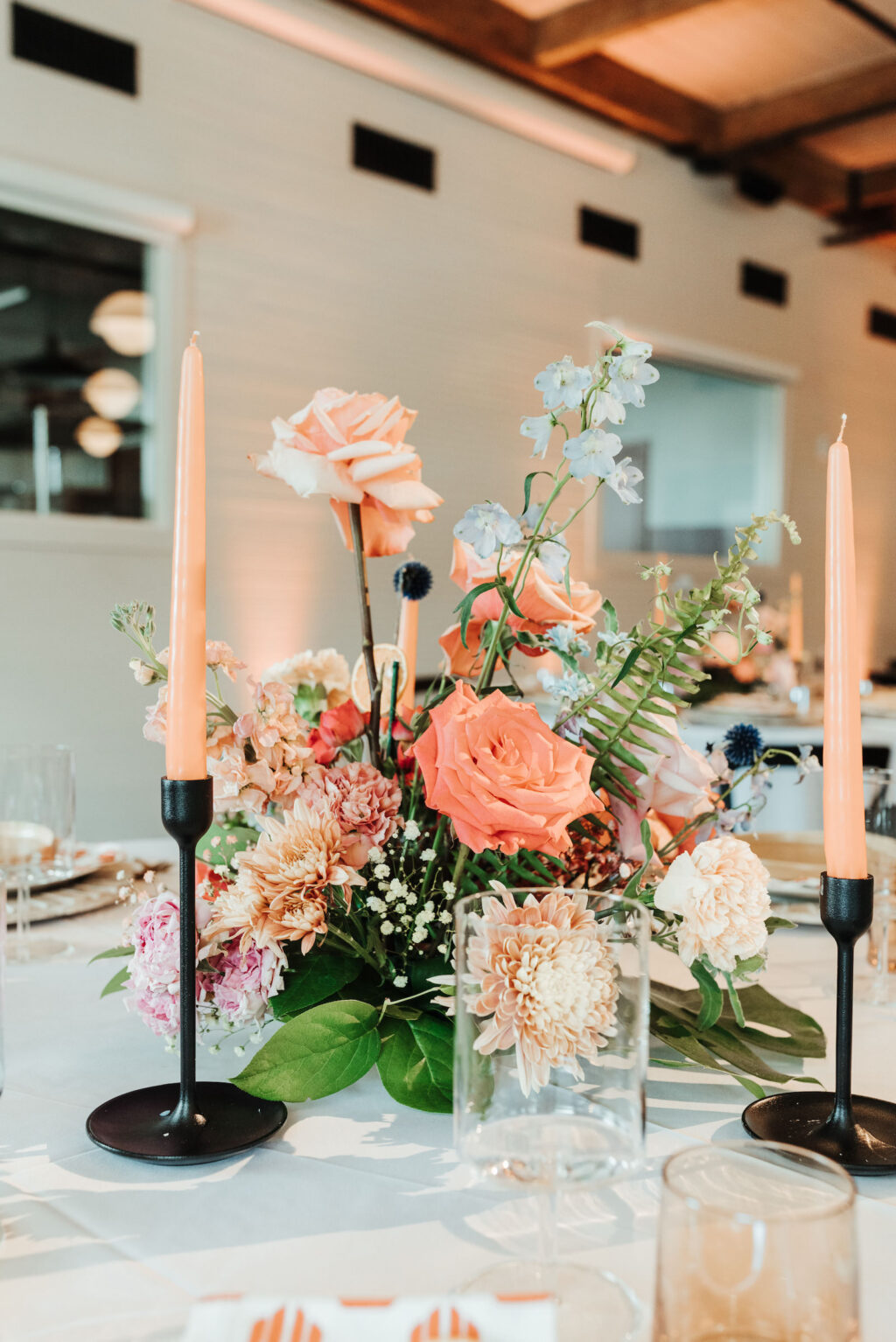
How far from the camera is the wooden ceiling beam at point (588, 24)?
4.25m

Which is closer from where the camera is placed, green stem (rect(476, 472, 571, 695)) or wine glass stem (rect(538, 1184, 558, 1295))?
wine glass stem (rect(538, 1184, 558, 1295))

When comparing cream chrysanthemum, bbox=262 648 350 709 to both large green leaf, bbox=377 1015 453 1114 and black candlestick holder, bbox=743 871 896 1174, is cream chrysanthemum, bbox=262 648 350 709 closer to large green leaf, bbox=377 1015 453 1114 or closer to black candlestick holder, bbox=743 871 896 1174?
large green leaf, bbox=377 1015 453 1114

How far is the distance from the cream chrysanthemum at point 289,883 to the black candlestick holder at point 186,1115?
0.05 metres

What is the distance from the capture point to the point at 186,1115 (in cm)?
68

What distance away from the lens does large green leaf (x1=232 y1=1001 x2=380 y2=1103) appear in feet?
2.28

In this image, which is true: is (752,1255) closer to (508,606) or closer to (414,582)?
(508,606)

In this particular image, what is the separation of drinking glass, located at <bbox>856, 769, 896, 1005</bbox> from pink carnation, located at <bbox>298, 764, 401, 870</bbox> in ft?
1.65

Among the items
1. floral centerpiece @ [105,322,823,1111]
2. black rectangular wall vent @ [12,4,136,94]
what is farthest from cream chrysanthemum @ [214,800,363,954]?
black rectangular wall vent @ [12,4,136,94]

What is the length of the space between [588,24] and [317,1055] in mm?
4800

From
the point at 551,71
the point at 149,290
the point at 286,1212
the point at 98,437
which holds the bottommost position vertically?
the point at 286,1212

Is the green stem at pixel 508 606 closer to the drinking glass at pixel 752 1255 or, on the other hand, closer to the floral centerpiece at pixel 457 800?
the floral centerpiece at pixel 457 800

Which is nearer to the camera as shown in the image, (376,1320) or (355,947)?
(376,1320)

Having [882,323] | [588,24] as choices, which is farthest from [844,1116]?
[882,323]

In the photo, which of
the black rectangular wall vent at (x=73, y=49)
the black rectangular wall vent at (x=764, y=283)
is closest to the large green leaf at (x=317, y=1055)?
the black rectangular wall vent at (x=73, y=49)
